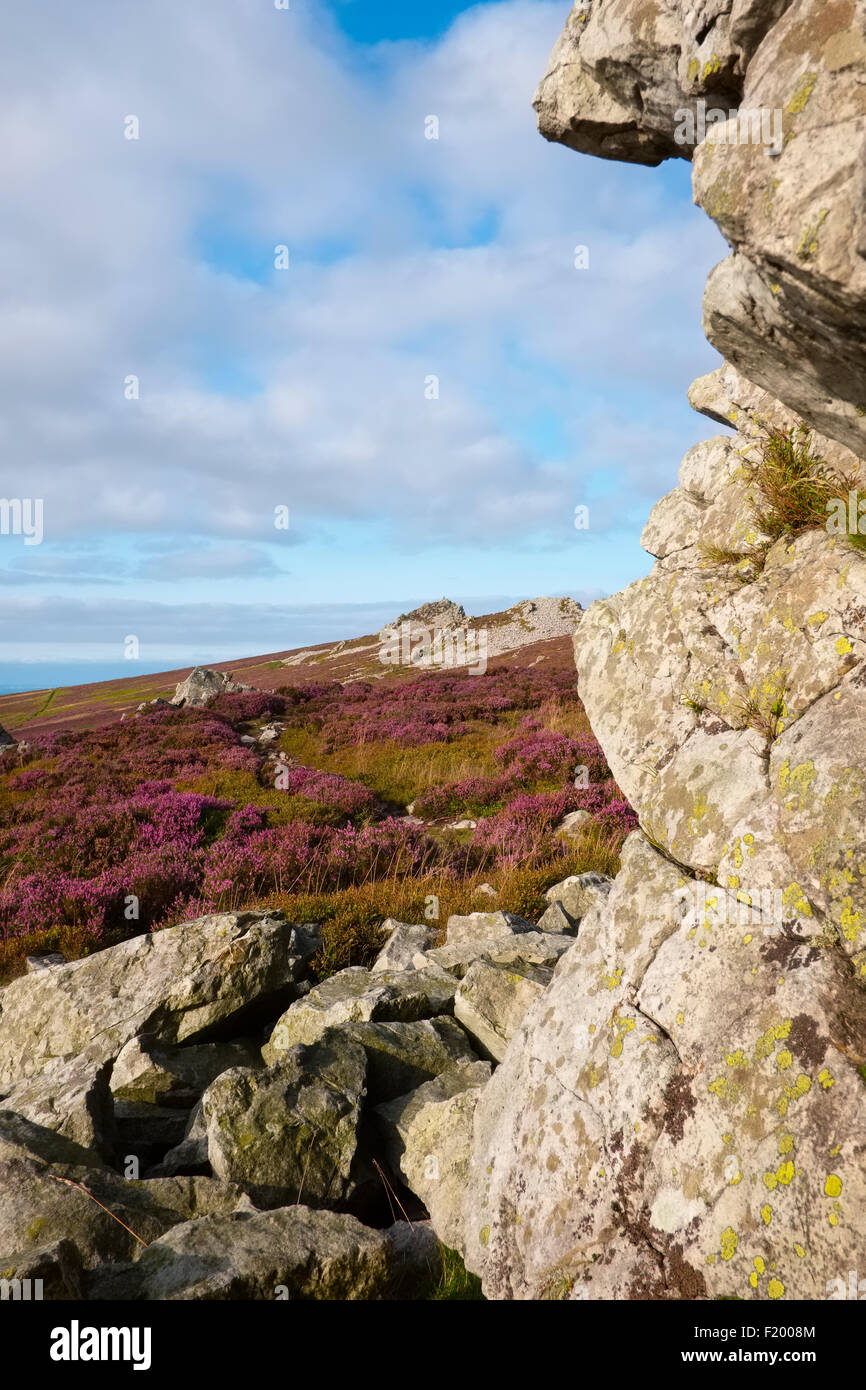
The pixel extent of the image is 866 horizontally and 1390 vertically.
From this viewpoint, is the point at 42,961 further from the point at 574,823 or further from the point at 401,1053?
the point at 574,823

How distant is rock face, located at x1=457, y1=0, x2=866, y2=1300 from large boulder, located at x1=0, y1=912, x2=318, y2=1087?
3.67 metres

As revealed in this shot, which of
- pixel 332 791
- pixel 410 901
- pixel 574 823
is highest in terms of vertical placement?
pixel 332 791

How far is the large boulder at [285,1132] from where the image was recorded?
5512mm

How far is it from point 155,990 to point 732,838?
6.91m

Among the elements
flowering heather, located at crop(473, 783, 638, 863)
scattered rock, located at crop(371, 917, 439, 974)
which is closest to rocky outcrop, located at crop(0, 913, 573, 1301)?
scattered rock, located at crop(371, 917, 439, 974)

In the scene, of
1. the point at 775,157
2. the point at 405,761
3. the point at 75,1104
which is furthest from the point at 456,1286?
the point at 405,761

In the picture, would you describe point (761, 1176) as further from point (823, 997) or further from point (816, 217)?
point (816, 217)

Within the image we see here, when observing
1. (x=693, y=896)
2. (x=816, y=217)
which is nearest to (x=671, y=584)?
(x=693, y=896)

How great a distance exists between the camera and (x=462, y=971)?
8.92 metres

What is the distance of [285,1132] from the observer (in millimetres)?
5684

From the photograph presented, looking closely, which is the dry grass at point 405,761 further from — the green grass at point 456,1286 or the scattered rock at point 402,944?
the green grass at point 456,1286

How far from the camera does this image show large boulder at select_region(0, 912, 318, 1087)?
310 inches

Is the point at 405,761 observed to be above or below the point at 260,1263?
above

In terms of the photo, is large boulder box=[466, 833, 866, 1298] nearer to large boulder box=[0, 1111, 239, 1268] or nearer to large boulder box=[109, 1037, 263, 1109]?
large boulder box=[0, 1111, 239, 1268]
